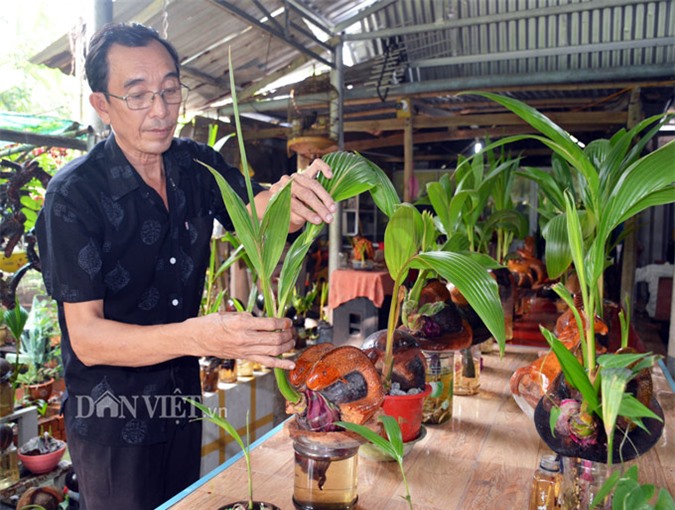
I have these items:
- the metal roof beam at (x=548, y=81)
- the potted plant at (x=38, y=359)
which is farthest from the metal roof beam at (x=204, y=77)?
the potted plant at (x=38, y=359)

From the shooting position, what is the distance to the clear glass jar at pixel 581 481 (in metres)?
0.65

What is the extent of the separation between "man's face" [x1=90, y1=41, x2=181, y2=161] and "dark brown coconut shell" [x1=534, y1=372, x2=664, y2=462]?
84cm

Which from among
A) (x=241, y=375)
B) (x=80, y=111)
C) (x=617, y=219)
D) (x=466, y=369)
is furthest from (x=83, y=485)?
(x=80, y=111)

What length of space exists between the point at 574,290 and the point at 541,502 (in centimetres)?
82

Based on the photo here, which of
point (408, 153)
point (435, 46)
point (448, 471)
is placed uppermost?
point (435, 46)

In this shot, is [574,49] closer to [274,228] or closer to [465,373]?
[465,373]

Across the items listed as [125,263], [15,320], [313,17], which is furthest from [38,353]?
[313,17]

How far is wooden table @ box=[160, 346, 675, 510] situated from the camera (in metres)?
0.79

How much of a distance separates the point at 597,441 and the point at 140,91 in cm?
96

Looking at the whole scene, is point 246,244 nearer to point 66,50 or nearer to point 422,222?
point 422,222

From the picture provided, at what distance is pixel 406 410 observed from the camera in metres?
0.86

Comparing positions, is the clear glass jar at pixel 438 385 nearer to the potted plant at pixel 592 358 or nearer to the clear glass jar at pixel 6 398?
the potted plant at pixel 592 358

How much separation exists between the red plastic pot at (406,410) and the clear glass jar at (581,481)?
0.25m

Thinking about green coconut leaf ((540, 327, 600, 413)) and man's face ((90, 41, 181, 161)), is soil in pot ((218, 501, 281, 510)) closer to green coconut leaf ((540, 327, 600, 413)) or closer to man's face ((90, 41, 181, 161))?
green coconut leaf ((540, 327, 600, 413))
